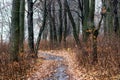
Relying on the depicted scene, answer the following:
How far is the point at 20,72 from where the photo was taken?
1233 cm

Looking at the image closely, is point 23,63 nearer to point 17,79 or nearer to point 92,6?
point 17,79

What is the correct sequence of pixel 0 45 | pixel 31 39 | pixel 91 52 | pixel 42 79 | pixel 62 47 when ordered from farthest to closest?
pixel 62 47 < pixel 31 39 < pixel 0 45 < pixel 91 52 < pixel 42 79

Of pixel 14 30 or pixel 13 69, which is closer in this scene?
pixel 13 69

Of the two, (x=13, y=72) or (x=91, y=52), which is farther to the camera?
(x=91, y=52)

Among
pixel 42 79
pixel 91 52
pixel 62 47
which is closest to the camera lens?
pixel 42 79

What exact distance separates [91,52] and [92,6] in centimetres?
238

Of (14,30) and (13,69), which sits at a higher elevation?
(14,30)

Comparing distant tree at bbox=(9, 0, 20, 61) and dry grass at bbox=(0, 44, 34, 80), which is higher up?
distant tree at bbox=(9, 0, 20, 61)

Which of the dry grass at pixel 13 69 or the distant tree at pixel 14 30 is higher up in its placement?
the distant tree at pixel 14 30

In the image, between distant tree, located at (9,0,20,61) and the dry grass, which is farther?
distant tree, located at (9,0,20,61)

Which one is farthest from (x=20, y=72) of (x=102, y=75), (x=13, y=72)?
(x=102, y=75)

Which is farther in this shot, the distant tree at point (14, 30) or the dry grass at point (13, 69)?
the distant tree at point (14, 30)

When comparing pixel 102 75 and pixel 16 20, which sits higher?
pixel 16 20

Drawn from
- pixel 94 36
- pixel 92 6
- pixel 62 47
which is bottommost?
pixel 62 47
